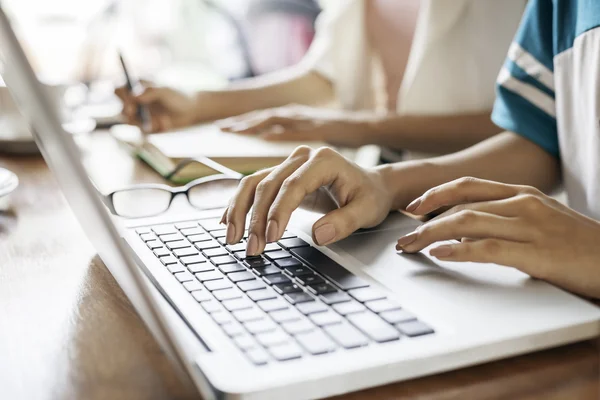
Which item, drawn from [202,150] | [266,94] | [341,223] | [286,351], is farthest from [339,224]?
[266,94]

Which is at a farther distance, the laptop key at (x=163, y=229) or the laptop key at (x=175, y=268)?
the laptop key at (x=163, y=229)

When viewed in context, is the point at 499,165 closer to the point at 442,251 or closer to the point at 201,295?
the point at 442,251

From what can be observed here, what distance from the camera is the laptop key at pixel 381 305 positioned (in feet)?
1.47

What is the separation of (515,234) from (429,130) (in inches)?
26.2

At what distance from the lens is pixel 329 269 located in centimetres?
53

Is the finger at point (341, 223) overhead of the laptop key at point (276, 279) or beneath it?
overhead

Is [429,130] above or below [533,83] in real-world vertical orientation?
below

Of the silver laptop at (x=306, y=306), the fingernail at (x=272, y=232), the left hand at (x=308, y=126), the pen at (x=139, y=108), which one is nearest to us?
the silver laptop at (x=306, y=306)

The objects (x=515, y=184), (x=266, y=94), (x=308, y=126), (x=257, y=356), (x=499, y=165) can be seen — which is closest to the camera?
(x=257, y=356)

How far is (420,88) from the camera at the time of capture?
124 centimetres

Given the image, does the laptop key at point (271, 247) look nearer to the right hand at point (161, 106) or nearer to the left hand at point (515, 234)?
the left hand at point (515, 234)

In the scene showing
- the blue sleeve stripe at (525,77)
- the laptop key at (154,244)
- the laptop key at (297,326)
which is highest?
the blue sleeve stripe at (525,77)

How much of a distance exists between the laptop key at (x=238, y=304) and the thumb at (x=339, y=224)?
0.12 m

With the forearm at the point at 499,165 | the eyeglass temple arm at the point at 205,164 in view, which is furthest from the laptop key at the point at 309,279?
the eyeglass temple arm at the point at 205,164
